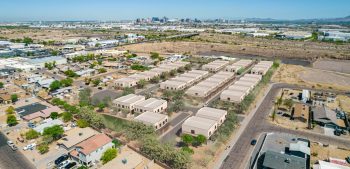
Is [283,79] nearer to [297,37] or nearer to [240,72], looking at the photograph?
[240,72]

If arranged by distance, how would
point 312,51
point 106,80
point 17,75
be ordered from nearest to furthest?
1. point 106,80
2. point 17,75
3. point 312,51

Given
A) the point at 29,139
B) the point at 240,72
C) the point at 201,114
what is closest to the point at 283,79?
the point at 240,72

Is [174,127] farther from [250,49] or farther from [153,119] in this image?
[250,49]

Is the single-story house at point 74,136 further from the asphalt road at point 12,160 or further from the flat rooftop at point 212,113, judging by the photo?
the flat rooftop at point 212,113

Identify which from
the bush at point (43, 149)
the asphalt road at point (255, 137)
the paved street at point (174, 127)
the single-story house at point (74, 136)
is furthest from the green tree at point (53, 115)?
the asphalt road at point (255, 137)

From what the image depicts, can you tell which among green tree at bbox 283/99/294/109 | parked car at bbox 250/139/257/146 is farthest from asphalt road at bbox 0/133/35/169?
green tree at bbox 283/99/294/109

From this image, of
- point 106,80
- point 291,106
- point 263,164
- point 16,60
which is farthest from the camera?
point 16,60

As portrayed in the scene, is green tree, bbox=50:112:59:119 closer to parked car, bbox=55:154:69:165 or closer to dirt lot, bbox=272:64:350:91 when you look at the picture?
parked car, bbox=55:154:69:165
